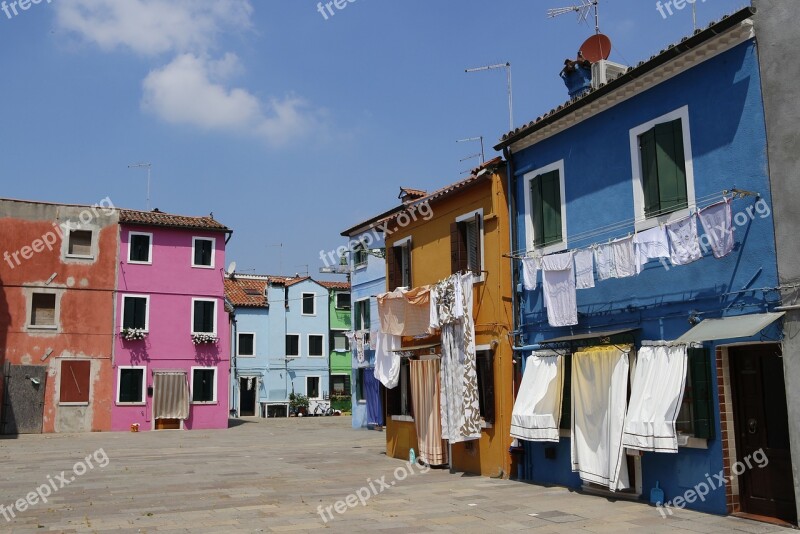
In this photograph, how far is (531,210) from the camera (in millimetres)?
14812

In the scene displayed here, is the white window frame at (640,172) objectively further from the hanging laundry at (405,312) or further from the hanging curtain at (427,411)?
the hanging curtain at (427,411)

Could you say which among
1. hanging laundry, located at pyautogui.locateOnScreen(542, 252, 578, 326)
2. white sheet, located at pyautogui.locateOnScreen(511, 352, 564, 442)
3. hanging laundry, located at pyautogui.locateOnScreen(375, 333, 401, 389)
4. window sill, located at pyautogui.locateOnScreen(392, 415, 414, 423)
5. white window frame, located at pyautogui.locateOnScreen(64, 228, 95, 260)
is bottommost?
window sill, located at pyautogui.locateOnScreen(392, 415, 414, 423)

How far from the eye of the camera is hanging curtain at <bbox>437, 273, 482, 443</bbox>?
50.5 ft

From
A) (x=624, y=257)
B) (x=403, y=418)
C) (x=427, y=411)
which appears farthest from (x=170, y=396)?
(x=624, y=257)

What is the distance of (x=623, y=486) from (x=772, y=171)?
17.3 ft

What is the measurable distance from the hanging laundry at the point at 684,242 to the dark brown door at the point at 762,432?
1469mm

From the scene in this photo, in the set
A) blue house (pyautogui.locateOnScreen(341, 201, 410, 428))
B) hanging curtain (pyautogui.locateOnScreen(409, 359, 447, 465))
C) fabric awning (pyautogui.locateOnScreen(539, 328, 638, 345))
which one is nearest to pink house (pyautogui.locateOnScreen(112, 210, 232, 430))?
blue house (pyautogui.locateOnScreen(341, 201, 410, 428))

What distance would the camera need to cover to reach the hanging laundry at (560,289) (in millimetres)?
13102

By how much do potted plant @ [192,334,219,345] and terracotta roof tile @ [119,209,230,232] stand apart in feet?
16.1

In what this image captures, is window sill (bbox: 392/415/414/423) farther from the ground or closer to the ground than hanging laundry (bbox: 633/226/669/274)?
Answer: closer to the ground

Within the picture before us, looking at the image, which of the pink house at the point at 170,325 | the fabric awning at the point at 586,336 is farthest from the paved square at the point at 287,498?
the pink house at the point at 170,325

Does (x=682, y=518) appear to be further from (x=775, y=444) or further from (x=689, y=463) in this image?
(x=775, y=444)

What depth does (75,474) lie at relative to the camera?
16.5 m

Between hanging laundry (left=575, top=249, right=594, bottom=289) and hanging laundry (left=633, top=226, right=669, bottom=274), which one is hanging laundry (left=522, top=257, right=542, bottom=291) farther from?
hanging laundry (left=633, top=226, right=669, bottom=274)
